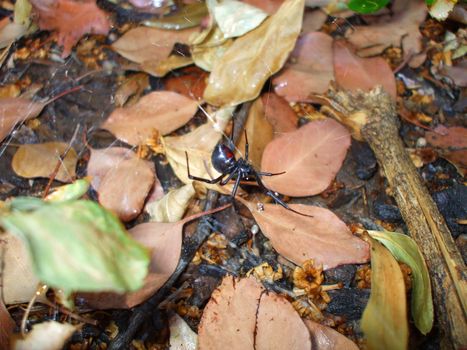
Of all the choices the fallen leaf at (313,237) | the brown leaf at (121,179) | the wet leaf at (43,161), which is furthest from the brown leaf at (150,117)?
the fallen leaf at (313,237)

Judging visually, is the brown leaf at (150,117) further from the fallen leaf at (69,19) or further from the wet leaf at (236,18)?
the fallen leaf at (69,19)

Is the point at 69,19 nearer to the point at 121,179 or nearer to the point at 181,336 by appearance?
the point at 121,179

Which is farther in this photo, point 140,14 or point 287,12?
point 140,14

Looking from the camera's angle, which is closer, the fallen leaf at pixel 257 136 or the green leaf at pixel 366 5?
the fallen leaf at pixel 257 136

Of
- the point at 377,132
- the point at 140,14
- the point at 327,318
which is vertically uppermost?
the point at 140,14

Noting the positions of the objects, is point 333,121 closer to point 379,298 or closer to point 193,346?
point 379,298

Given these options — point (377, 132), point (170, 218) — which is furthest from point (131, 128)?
point (377, 132)
